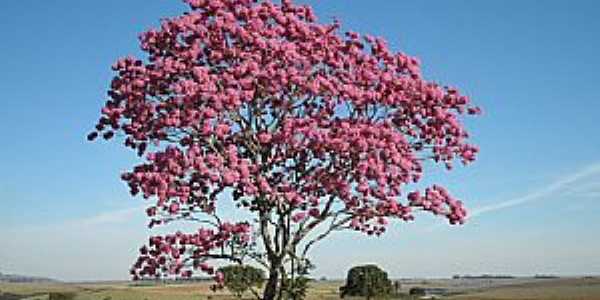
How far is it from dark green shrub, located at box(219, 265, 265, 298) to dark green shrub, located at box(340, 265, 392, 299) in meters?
110

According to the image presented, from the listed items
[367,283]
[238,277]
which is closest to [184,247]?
[238,277]

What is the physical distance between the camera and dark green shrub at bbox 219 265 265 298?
806 inches

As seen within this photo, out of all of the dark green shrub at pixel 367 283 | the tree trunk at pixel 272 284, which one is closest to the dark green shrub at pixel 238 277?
the tree trunk at pixel 272 284

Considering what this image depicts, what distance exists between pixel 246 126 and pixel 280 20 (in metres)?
2.71

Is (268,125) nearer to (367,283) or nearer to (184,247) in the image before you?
(184,247)

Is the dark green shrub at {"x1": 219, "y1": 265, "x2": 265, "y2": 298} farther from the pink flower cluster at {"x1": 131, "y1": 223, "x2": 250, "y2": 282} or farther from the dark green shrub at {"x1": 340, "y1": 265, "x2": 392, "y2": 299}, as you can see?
the dark green shrub at {"x1": 340, "y1": 265, "x2": 392, "y2": 299}

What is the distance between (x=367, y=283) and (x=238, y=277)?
112m

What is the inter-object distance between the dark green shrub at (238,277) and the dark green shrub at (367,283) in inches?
4327

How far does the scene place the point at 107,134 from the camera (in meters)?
19.7

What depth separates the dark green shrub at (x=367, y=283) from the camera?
13000 cm

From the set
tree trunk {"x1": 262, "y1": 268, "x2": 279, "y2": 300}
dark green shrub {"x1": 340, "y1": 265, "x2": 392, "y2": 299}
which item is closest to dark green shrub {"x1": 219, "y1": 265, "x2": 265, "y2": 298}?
tree trunk {"x1": 262, "y1": 268, "x2": 279, "y2": 300}

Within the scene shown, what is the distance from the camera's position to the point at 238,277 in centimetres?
2070

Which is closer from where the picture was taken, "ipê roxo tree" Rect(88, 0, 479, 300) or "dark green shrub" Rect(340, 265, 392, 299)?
"ipê roxo tree" Rect(88, 0, 479, 300)

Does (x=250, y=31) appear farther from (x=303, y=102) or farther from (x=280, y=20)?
(x=303, y=102)
